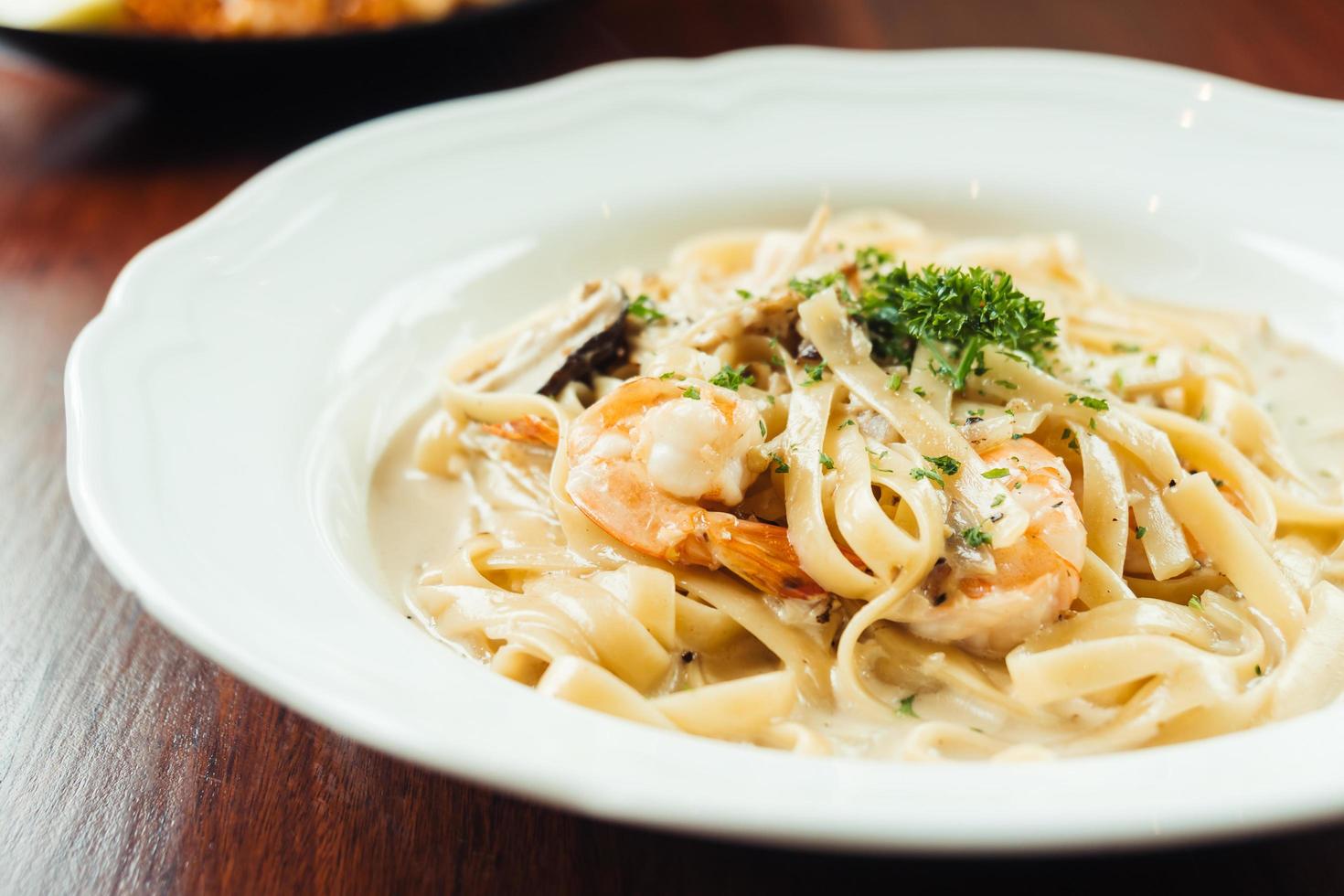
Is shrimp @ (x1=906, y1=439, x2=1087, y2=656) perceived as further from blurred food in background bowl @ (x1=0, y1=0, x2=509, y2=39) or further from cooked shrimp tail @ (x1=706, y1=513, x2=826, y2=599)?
blurred food in background bowl @ (x1=0, y1=0, x2=509, y2=39)

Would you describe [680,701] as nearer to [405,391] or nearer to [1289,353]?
[405,391]

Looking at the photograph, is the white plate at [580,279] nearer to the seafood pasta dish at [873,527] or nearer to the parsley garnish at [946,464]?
the seafood pasta dish at [873,527]

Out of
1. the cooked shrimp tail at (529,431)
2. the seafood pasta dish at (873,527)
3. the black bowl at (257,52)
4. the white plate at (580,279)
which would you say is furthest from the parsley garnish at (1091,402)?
the black bowl at (257,52)

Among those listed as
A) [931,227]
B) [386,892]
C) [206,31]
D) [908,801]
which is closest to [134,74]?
[206,31]

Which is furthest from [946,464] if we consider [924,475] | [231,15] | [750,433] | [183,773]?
[231,15]

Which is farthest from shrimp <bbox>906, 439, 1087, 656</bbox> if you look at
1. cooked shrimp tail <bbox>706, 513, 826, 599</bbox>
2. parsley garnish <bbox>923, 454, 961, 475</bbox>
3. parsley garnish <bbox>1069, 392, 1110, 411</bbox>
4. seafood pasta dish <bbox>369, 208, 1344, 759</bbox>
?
parsley garnish <bbox>1069, 392, 1110, 411</bbox>

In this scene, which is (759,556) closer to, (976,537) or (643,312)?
(976,537)
